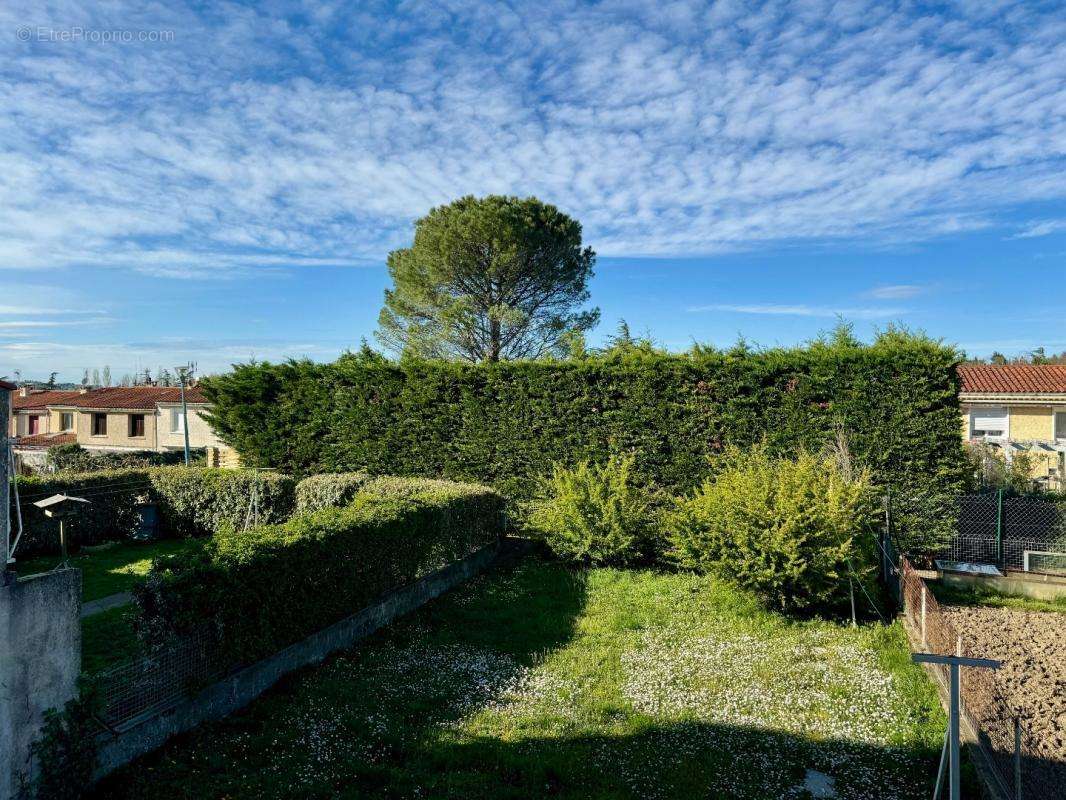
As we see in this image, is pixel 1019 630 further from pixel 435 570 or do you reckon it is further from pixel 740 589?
pixel 435 570

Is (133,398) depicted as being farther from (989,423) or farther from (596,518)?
(989,423)

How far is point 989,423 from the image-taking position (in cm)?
2205

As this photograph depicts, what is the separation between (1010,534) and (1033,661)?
4700 millimetres

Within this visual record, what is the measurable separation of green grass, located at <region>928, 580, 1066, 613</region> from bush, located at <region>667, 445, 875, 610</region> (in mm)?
1759

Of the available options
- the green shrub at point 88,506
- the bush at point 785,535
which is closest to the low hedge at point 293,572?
the bush at point 785,535

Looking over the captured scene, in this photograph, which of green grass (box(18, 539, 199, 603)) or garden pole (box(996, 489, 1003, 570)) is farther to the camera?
garden pole (box(996, 489, 1003, 570))

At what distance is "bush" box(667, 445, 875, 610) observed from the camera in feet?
30.6

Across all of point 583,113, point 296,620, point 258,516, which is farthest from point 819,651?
point 258,516

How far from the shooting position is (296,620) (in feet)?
23.7

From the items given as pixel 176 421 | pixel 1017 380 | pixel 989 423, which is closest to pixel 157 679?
Answer: pixel 989 423

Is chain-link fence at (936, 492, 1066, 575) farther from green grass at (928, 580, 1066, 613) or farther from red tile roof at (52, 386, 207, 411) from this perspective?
red tile roof at (52, 386, 207, 411)

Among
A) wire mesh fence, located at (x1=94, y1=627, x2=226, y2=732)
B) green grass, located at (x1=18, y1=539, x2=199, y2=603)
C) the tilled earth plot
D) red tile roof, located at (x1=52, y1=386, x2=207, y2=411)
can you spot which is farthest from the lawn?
red tile roof, located at (x1=52, y1=386, x2=207, y2=411)

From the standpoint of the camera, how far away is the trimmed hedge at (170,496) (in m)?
14.4

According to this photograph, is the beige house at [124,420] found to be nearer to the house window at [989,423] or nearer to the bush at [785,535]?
the bush at [785,535]
